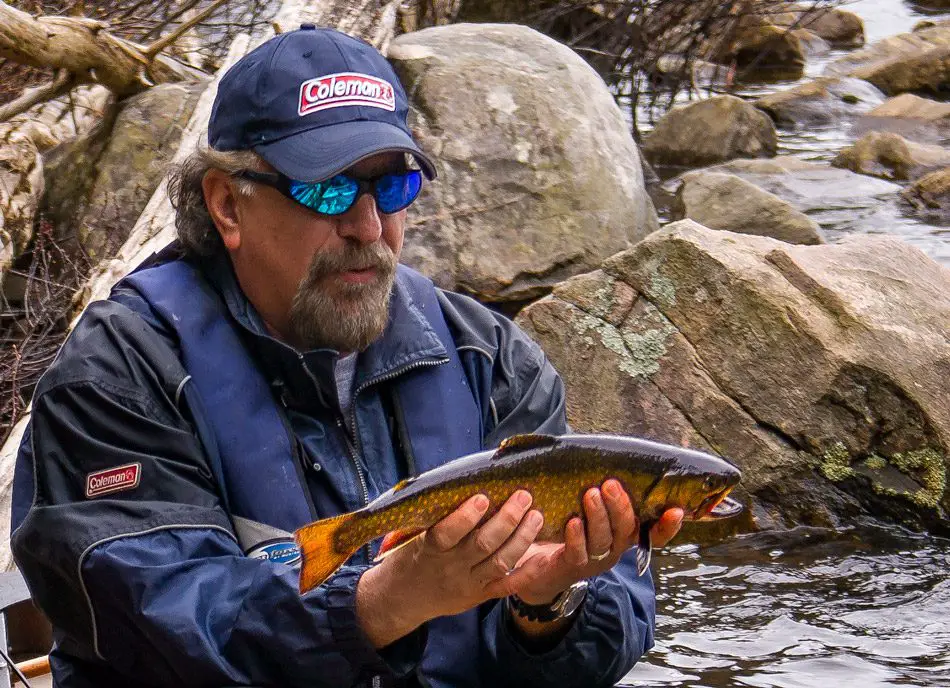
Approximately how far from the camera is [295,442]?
289 centimetres

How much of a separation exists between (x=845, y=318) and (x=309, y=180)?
12.1ft

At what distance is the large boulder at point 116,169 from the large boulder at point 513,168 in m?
1.53

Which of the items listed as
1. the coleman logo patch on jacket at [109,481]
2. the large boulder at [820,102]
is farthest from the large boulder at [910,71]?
the coleman logo patch on jacket at [109,481]

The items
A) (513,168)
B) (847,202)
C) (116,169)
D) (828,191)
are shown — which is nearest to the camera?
(116,169)

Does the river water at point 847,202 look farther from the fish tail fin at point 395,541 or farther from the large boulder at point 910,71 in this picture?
the fish tail fin at point 395,541

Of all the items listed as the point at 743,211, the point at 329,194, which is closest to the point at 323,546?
the point at 329,194

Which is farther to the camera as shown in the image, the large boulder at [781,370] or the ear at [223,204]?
the large boulder at [781,370]

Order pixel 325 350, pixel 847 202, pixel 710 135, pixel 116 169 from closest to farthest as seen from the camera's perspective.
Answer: pixel 325 350, pixel 116 169, pixel 847 202, pixel 710 135

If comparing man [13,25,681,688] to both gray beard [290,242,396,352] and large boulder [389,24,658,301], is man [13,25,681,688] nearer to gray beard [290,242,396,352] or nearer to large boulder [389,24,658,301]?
gray beard [290,242,396,352]

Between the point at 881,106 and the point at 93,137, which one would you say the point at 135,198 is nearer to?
the point at 93,137

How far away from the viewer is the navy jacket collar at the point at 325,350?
2941 mm

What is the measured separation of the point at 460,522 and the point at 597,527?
30 cm

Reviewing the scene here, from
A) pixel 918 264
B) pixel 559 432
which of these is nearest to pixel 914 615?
pixel 918 264

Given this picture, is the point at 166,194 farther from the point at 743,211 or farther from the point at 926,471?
the point at 743,211
